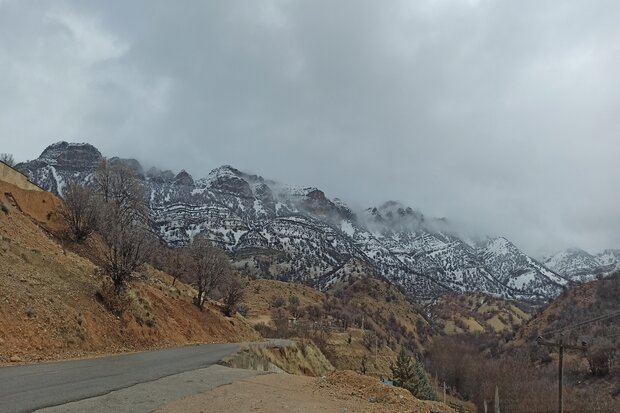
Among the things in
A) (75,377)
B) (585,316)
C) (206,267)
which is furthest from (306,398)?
(585,316)

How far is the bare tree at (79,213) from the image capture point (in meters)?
44.7

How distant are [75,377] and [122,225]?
2028 cm

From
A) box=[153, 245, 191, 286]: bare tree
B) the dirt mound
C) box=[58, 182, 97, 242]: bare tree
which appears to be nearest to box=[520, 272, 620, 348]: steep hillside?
box=[153, 245, 191, 286]: bare tree

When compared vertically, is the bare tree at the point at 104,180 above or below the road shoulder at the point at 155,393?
above

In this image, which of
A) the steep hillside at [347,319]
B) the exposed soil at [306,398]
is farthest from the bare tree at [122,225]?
the steep hillside at [347,319]

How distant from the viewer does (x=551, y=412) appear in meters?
70.0

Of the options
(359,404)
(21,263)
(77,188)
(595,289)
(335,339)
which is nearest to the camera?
(359,404)

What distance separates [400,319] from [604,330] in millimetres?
75041

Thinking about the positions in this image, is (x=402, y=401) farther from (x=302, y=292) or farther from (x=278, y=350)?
(x=302, y=292)

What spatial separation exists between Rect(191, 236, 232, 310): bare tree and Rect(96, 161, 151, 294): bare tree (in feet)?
21.4

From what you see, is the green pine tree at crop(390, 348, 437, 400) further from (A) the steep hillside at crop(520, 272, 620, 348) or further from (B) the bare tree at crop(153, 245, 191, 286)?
(A) the steep hillside at crop(520, 272, 620, 348)

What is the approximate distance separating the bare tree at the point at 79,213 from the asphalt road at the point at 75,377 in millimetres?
25374

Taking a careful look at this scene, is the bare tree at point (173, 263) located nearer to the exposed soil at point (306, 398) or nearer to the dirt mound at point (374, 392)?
the dirt mound at point (374, 392)

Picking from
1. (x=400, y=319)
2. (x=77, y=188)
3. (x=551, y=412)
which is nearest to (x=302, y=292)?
(x=400, y=319)
